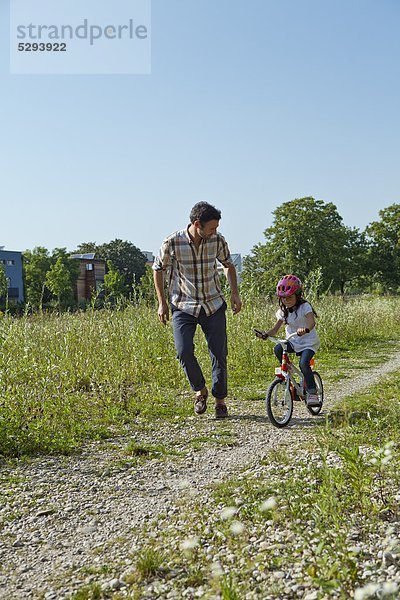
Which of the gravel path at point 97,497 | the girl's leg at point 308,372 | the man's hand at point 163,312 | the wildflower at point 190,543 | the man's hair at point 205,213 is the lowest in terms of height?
the gravel path at point 97,497

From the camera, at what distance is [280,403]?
6168 mm

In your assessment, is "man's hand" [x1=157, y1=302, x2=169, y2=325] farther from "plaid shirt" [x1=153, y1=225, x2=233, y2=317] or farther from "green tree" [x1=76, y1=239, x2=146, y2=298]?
"green tree" [x1=76, y1=239, x2=146, y2=298]

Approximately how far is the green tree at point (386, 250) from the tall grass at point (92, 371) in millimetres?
45724

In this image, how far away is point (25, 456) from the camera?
510cm

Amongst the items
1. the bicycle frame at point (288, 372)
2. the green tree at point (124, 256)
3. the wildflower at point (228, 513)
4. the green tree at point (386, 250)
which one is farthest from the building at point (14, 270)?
the wildflower at point (228, 513)

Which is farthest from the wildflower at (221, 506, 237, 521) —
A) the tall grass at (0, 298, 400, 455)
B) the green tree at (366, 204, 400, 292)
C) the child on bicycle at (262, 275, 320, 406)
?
the green tree at (366, 204, 400, 292)

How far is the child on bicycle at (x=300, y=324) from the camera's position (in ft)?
20.6

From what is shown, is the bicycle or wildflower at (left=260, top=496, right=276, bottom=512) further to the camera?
the bicycle

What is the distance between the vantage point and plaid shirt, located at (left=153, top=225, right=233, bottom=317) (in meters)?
6.41

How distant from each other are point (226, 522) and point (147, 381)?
525 centimetres

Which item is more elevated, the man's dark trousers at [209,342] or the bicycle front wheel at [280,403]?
the man's dark trousers at [209,342]

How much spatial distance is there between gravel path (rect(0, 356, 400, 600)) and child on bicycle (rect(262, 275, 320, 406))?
0.42 m

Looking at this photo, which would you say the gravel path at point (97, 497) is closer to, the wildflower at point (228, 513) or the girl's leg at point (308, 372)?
the girl's leg at point (308, 372)

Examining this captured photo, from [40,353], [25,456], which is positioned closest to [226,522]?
[25,456]
